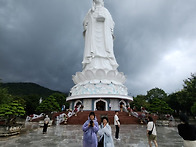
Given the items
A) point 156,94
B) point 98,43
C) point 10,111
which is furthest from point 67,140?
point 156,94

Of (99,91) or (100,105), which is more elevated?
(99,91)

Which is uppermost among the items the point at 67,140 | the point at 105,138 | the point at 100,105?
the point at 100,105

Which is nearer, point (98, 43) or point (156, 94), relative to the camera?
point (98, 43)

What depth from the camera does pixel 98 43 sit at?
23922 mm

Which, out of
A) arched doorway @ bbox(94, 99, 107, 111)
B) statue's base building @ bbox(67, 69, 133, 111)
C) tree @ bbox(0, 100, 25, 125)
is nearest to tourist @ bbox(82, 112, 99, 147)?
tree @ bbox(0, 100, 25, 125)

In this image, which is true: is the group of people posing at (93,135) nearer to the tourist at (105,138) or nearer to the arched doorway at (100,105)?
the tourist at (105,138)

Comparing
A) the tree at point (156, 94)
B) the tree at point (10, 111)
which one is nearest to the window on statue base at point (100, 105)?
the tree at point (10, 111)

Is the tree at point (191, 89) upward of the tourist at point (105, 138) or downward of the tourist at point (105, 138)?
upward

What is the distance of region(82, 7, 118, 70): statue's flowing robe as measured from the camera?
2252 cm

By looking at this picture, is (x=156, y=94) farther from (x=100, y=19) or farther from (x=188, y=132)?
(x=188, y=132)

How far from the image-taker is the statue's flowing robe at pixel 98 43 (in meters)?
22.5

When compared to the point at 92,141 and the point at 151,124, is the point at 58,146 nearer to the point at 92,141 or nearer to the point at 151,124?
the point at 92,141

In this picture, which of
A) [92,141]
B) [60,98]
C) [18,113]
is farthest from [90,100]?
[60,98]

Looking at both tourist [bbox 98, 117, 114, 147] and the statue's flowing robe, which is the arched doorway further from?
tourist [bbox 98, 117, 114, 147]
